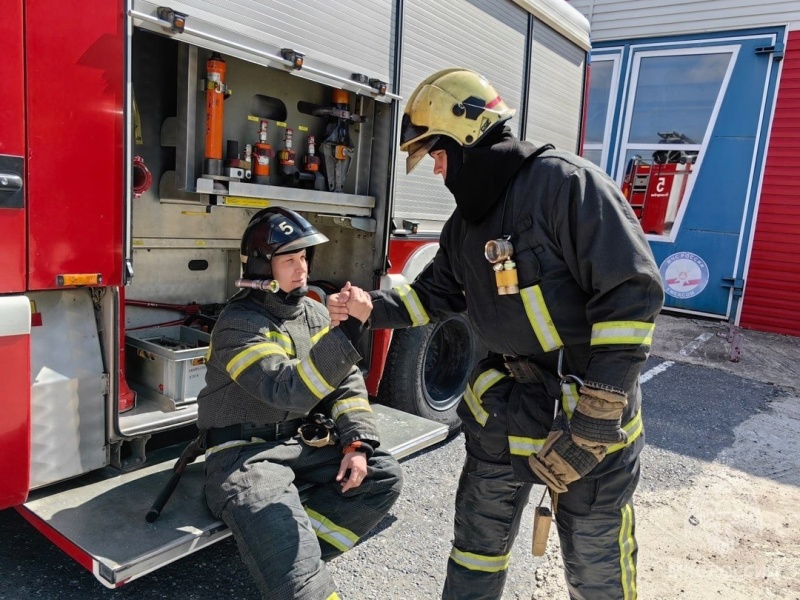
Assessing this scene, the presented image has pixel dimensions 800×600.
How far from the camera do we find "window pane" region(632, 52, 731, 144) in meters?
9.78

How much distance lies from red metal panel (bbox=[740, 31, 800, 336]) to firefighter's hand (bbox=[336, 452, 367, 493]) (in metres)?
8.64

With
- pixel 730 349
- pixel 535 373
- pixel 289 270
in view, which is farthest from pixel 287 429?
pixel 730 349

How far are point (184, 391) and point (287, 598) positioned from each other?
124cm

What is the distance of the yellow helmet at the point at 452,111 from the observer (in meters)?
2.19

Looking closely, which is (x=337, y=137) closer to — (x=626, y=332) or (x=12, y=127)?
(x=12, y=127)

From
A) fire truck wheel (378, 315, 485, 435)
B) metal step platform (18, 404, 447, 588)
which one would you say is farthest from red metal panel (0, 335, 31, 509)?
fire truck wheel (378, 315, 485, 435)

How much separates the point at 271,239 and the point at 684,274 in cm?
886

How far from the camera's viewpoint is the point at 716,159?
973 cm

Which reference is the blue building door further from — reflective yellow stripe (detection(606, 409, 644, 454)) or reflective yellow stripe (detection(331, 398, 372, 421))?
reflective yellow stripe (detection(606, 409, 644, 454))

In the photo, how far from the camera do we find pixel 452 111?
7.20ft

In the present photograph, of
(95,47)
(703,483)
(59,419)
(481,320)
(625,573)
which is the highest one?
(95,47)

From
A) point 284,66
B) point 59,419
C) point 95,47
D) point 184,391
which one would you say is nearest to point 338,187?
point 284,66

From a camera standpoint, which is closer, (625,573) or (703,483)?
(625,573)

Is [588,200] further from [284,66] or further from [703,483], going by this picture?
[703,483]
